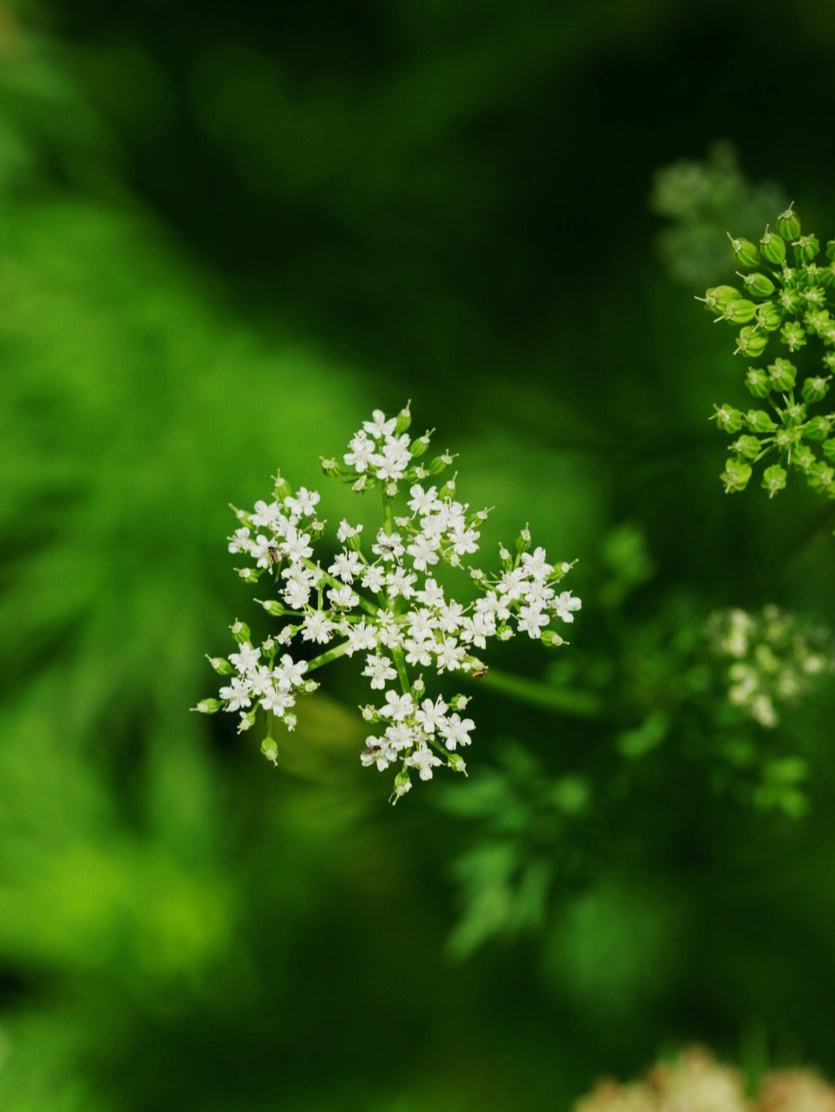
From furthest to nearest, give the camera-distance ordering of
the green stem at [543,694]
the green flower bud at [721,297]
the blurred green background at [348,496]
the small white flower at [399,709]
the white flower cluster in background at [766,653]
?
the blurred green background at [348,496] → the white flower cluster in background at [766,653] → the green stem at [543,694] → the green flower bud at [721,297] → the small white flower at [399,709]

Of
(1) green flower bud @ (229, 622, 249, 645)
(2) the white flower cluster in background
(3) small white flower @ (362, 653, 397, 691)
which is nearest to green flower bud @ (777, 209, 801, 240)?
(2) the white flower cluster in background

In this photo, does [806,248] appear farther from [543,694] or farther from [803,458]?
[543,694]

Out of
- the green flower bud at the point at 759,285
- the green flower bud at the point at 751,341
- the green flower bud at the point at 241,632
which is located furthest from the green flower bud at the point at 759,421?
the green flower bud at the point at 241,632

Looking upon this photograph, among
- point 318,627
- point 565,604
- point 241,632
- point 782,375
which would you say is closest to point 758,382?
point 782,375

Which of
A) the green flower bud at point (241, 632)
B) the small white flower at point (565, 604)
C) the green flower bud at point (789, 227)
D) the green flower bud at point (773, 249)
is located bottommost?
the green flower bud at point (241, 632)

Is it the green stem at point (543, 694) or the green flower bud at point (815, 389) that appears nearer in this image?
the green flower bud at point (815, 389)

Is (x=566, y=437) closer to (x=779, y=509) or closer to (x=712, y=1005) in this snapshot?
(x=779, y=509)

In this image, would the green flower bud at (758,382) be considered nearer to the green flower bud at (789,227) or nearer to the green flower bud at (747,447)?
the green flower bud at (747,447)

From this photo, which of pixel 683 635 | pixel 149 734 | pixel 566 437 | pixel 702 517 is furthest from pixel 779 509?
pixel 149 734
